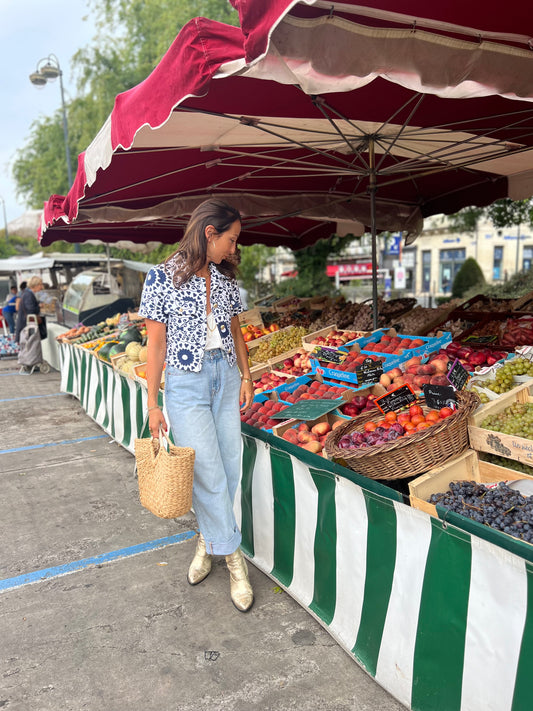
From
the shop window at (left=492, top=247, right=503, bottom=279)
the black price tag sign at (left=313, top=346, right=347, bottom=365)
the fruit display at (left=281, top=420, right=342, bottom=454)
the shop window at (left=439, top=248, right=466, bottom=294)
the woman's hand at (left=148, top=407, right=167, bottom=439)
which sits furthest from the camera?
the shop window at (left=439, top=248, right=466, bottom=294)

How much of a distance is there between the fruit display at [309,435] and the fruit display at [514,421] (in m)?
0.87

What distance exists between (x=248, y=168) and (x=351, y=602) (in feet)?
13.7

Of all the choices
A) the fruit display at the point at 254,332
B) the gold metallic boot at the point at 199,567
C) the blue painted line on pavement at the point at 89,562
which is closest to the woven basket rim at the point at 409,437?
the gold metallic boot at the point at 199,567

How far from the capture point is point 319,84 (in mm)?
1899

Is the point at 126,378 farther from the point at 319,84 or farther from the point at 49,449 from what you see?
the point at 319,84

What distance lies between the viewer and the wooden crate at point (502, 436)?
8.19 ft

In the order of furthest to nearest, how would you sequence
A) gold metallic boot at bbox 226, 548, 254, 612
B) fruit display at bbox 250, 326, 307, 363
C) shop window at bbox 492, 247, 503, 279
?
shop window at bbox 492, 247, 503, 279, fruit display at bbox 250, 326, 307, 363, gold metallic boot at bbox 226, 548, 254, 612

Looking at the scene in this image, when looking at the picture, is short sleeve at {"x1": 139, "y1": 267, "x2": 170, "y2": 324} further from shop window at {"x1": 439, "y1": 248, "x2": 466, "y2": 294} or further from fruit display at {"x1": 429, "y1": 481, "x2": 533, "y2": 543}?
shop window at {"x1": 439, "y1": 248, "x2": 466, "y2": 294}

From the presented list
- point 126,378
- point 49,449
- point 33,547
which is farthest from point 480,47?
point 49,449

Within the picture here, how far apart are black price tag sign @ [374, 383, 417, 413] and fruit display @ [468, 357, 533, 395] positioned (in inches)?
23.9

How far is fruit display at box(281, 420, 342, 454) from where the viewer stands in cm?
310

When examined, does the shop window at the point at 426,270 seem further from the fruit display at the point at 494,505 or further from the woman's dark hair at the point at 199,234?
the fruit display at the point at 494,505

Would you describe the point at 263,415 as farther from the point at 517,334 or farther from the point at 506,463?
the point at 517,334

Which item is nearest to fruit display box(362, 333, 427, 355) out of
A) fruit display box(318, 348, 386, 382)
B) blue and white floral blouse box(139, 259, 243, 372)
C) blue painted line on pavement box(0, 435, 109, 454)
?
fruit display box(318, 348, 386, 382)
